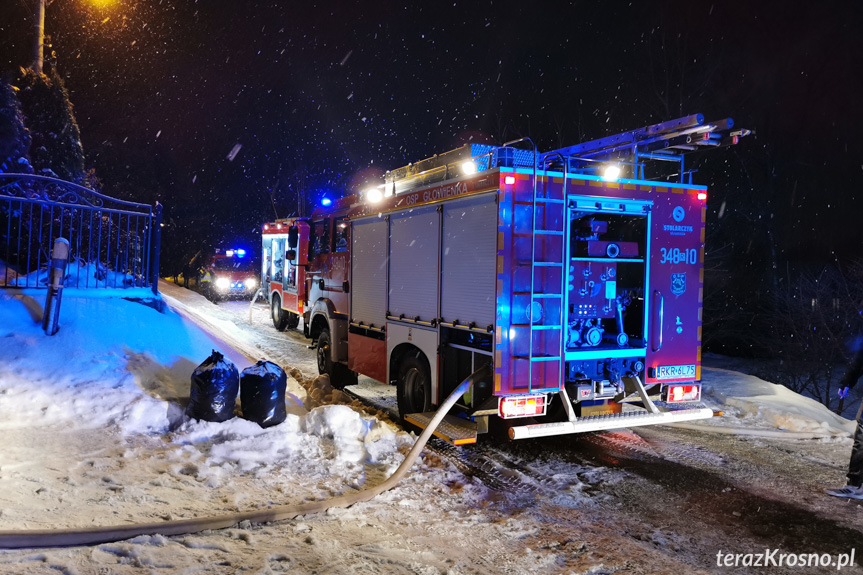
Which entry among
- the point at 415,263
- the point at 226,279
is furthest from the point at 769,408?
the point at 226,279

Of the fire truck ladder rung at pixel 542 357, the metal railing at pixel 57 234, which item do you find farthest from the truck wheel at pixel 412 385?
the metal railing at pixel 57 234

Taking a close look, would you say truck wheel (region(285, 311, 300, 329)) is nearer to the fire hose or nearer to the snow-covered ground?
the snow-covered ground

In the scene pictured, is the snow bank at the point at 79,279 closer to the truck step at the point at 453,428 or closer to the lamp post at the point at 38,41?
the truck step at the point at 453,428

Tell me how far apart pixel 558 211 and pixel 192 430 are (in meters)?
4.42

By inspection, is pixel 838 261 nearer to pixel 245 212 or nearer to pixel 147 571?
pixel 147 571

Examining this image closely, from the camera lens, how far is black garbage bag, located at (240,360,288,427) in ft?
21.9

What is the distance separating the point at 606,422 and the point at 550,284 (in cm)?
155

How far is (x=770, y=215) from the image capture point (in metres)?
26.5

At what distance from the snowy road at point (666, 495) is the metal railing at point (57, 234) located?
6.31m

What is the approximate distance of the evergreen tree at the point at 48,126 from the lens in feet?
47.8

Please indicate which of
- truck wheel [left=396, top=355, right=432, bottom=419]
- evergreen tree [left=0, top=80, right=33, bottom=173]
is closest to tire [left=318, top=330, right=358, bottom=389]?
truck wheel [left=396, top=355, right=432, bottom=419]

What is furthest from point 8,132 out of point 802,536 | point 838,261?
point 838,261

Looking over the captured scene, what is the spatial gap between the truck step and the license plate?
2.18m

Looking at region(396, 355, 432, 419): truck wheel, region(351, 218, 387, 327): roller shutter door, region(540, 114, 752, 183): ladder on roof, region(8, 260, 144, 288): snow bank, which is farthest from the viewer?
region(8, 260, 144, 288): snow bank
